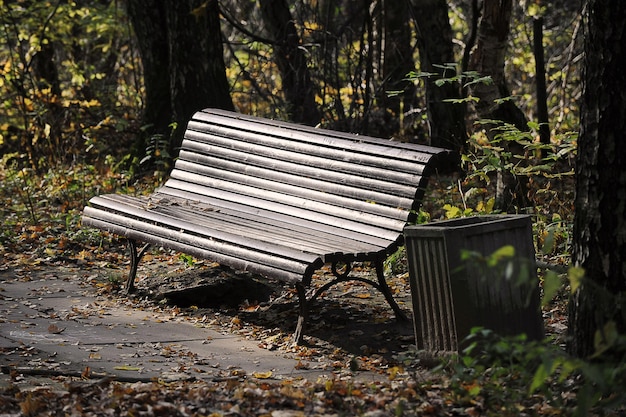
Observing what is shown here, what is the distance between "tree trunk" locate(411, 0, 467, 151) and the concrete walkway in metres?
4.29

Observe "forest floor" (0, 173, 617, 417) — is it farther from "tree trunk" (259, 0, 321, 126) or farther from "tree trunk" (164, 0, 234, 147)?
"tree trunk" (259, 0, 321, 126)

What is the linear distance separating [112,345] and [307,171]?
1.78 metres

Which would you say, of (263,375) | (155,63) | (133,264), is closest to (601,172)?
(263,375)

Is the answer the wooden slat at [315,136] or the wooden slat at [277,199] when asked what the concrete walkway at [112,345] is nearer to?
the wooden slat at [277,199]

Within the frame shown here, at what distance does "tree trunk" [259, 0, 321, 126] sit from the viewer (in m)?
11.4

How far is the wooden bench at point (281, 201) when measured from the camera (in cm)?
568

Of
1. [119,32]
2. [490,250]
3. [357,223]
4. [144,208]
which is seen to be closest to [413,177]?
[357,223]

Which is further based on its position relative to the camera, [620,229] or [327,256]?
[327,256]

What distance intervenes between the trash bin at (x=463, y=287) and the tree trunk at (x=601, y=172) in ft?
1.12

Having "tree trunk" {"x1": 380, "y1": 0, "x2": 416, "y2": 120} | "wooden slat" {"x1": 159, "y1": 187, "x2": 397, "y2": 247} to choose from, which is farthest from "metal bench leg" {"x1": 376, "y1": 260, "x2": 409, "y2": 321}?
"tree trunk" {"x1": 380, "y1": 0, "x2": 416, "y2": 120}

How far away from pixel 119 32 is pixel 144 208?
7.18 metres

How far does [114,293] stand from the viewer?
23.3ft

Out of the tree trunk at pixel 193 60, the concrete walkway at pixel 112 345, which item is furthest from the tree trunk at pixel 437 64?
the concrete walkway at pixel 112 345

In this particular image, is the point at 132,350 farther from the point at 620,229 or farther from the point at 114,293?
the point at 620,229
